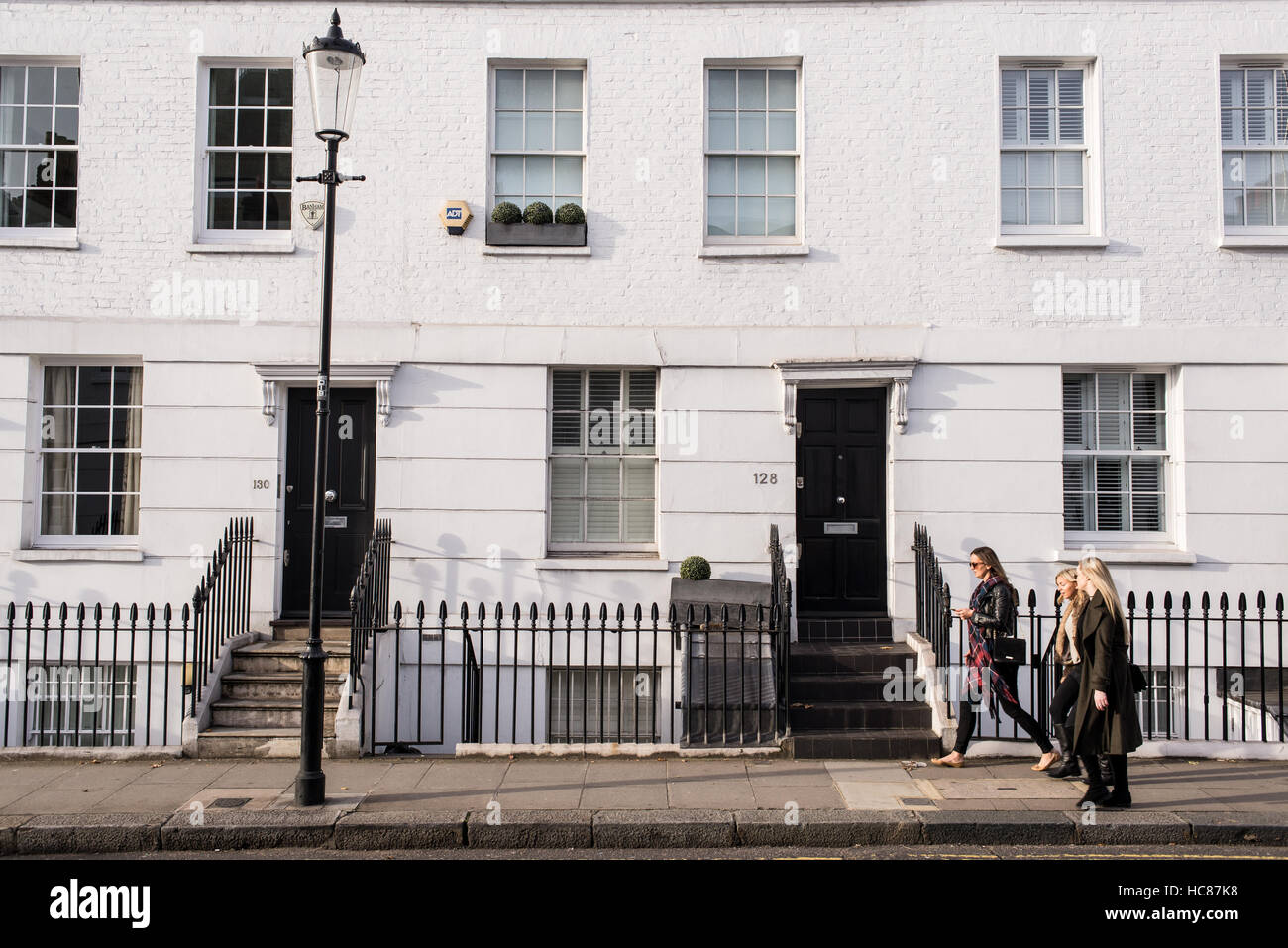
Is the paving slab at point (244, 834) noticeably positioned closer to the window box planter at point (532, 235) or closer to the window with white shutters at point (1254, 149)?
the window box planter at point (532, 235)

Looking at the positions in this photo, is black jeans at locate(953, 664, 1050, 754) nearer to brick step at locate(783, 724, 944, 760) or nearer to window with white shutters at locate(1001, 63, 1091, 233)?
brick step at locate(783, 724, 944, 760)

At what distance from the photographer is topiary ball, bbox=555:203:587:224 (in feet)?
34.5

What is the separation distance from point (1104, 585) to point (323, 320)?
229 inches

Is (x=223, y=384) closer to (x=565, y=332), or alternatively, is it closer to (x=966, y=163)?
(x=565, y=332)

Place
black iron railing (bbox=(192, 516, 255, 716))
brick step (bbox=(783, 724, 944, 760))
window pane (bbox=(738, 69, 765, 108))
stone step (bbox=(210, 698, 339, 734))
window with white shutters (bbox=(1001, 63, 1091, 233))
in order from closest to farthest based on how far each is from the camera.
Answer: brick step (bbox=(783, 724, 944, 760)) → black iron railing (bbox=(192, 516, 255, 716)) → stone step (bbox=(210, 698, 339, 734)) → window with white shutters (bbox=(1001, 63, 1091, 233)) → window pane (bbox=(738, 69, 765, 108))

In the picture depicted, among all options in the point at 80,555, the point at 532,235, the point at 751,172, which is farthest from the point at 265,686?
the point at 751,172

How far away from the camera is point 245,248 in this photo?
10.5 m

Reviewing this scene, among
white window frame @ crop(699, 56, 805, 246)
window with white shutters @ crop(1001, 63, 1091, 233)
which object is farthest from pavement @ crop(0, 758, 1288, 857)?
window with white shutters @ crop(1001, 63, 1091, 233)

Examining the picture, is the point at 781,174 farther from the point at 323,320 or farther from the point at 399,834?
the point at 399,834

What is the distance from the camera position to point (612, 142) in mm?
10648

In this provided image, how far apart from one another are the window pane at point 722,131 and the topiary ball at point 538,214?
192 cm

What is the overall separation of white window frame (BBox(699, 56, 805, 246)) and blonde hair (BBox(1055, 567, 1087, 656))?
459 centimetres

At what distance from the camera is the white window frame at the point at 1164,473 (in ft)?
34.8
